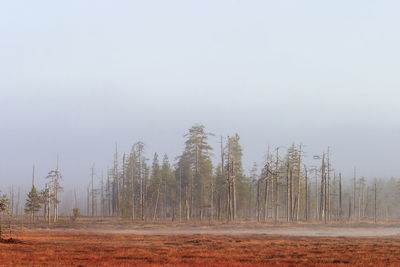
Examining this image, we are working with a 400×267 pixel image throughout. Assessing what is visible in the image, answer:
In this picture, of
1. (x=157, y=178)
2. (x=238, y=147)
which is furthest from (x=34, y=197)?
(x=238, y=147)

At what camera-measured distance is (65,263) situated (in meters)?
Result: 24.5

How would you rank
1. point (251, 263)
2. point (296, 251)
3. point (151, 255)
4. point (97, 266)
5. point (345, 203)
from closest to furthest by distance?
point (97, 266)
point (251, 263)
point (151, 255)
point (296, 251)
point (345, 203)

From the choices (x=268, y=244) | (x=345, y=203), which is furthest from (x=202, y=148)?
(x=345, y=203)

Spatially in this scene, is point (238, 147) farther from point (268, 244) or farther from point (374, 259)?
point (374, 259)

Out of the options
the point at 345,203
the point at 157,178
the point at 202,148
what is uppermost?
the point at 202,148

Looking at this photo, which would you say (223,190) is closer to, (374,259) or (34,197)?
(34,197)

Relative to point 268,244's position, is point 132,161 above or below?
above

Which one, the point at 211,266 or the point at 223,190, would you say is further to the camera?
the point at 223,190

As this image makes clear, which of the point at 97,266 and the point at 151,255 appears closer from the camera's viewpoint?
the point at 97,266

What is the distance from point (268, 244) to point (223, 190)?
51.5 metres

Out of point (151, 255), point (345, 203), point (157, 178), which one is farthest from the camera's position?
point (345, 203)

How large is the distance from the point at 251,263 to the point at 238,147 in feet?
241

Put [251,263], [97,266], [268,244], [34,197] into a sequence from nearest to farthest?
[97,266] < [251,263] < [268,244] < [34,197]

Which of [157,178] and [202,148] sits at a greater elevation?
[202,148]
